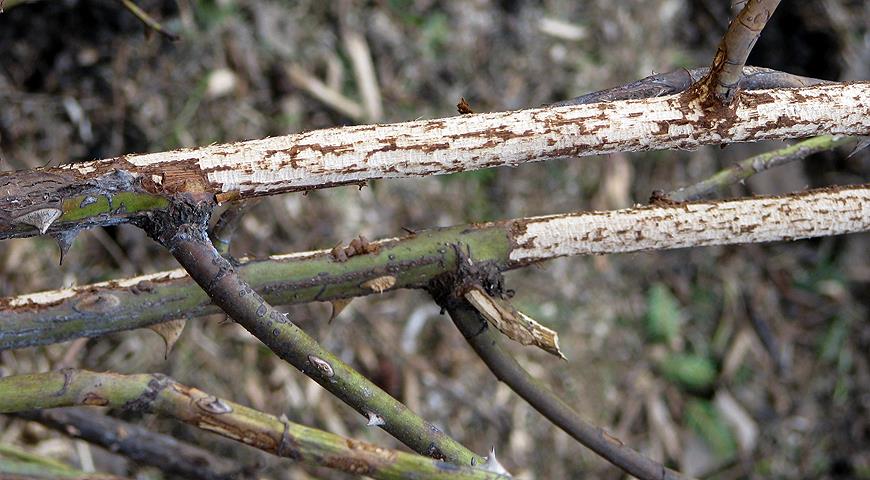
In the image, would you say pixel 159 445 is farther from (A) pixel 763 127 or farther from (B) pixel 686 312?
(B) pixel 686 312

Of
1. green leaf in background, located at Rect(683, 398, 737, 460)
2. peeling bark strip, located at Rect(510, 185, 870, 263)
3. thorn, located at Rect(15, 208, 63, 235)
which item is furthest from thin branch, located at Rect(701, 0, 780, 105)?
green leaf in background, located at Rect(683, 398, 737, 460)

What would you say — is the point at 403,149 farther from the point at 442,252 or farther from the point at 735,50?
the point at 735,50

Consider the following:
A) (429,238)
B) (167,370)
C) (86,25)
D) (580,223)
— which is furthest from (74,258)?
(580,223)

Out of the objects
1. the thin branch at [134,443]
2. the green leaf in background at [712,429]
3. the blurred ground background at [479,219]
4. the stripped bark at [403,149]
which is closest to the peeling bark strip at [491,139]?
the stripped bark at [403,149]

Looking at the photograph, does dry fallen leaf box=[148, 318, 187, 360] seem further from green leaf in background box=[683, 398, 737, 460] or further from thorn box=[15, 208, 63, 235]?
green leaf in background box=[683, 398, 737, 460]

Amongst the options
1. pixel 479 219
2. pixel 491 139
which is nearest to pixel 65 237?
pixel 491 139
